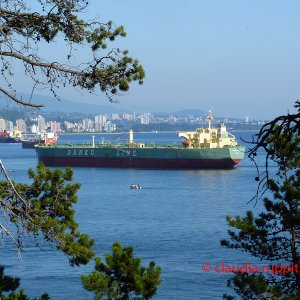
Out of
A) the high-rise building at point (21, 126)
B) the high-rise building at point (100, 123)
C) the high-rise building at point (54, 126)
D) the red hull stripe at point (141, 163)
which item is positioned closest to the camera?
the red hull stripe at point (141, 163)

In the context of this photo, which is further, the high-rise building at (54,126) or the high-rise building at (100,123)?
the high-rise building at (100,123)

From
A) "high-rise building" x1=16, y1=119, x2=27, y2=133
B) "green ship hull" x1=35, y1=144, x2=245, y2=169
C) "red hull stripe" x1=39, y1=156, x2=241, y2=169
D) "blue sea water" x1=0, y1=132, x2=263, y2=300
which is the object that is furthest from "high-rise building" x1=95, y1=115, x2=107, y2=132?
"blue sea water" x1=0, y1=132, x2=263, y2=300

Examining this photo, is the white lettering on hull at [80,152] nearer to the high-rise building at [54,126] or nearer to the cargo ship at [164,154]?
the cargo ship at [164,154]

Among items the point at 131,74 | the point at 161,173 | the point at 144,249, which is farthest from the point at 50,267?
the point at 161,173

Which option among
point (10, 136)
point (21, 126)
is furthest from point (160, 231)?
point (21, 126)

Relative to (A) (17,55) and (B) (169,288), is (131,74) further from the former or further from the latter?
(B) (169,288)

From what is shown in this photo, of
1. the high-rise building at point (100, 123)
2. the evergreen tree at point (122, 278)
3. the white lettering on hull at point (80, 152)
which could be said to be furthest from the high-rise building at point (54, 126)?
the evergreen tree at point (122, 278)

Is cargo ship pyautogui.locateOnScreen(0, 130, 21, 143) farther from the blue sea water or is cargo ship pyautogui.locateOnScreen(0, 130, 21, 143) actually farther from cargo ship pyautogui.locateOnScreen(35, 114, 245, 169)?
the blue sea water
